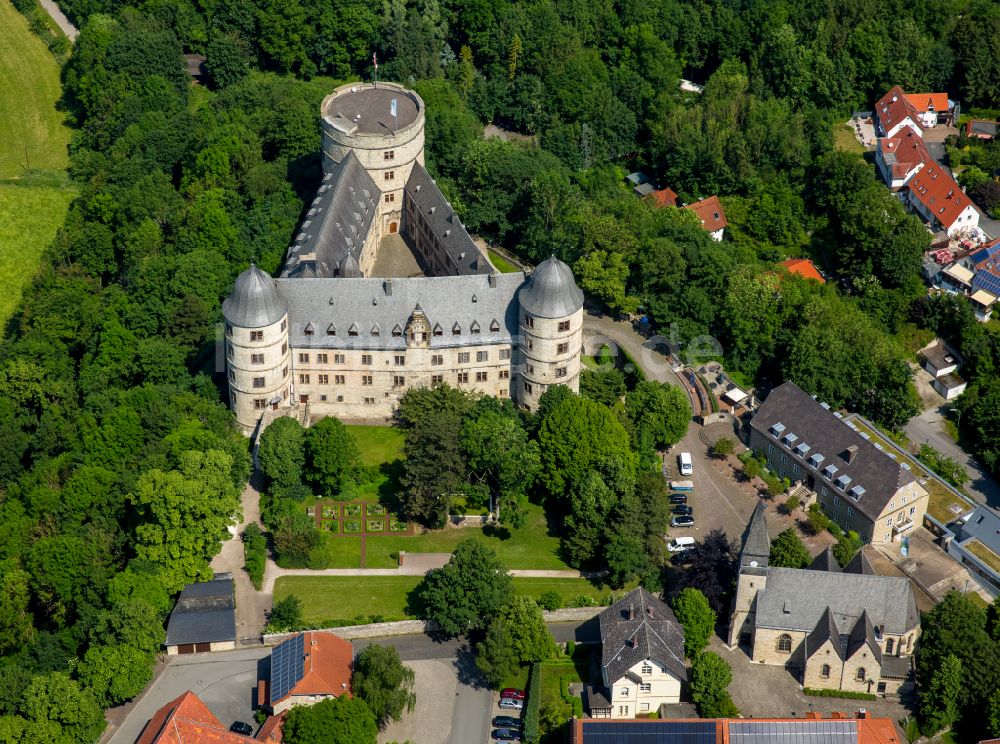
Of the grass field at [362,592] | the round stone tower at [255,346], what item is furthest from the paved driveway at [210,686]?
the round stone tower at [255,346]

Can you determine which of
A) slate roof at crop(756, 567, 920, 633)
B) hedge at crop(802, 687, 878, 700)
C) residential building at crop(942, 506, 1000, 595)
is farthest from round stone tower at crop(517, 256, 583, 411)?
hedge at crop(802, 687, 878, 700)

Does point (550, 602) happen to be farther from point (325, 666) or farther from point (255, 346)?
point (255, 346)

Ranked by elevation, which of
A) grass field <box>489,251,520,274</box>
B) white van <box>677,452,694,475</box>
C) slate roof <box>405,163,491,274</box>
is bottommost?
grass field <box>489,251,520,274</box>

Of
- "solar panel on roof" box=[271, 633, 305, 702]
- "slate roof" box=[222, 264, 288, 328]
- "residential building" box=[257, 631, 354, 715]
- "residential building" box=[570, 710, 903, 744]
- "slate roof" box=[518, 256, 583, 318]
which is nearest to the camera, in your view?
"residential building" box=[570, 710, 903, 744]

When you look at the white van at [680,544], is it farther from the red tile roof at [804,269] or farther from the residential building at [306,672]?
the red tile roof at [804,269]

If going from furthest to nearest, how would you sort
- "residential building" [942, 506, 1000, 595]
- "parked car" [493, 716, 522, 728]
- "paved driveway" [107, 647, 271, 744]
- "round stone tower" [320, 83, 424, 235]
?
1. "round stone tower" [320, 83, 424, 235]
2. "residential building" [942, 506, 1000, 595]
3. "paved driveway" [107, 647, 271, 744]
4. "parked car" [493, 716, 522, 728]

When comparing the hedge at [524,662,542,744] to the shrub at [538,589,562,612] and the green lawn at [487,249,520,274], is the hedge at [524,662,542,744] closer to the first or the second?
the shrub at [538,589,562,612]

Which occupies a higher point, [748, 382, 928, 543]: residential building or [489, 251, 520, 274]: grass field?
[748, 382, 928, 543]: residential building
